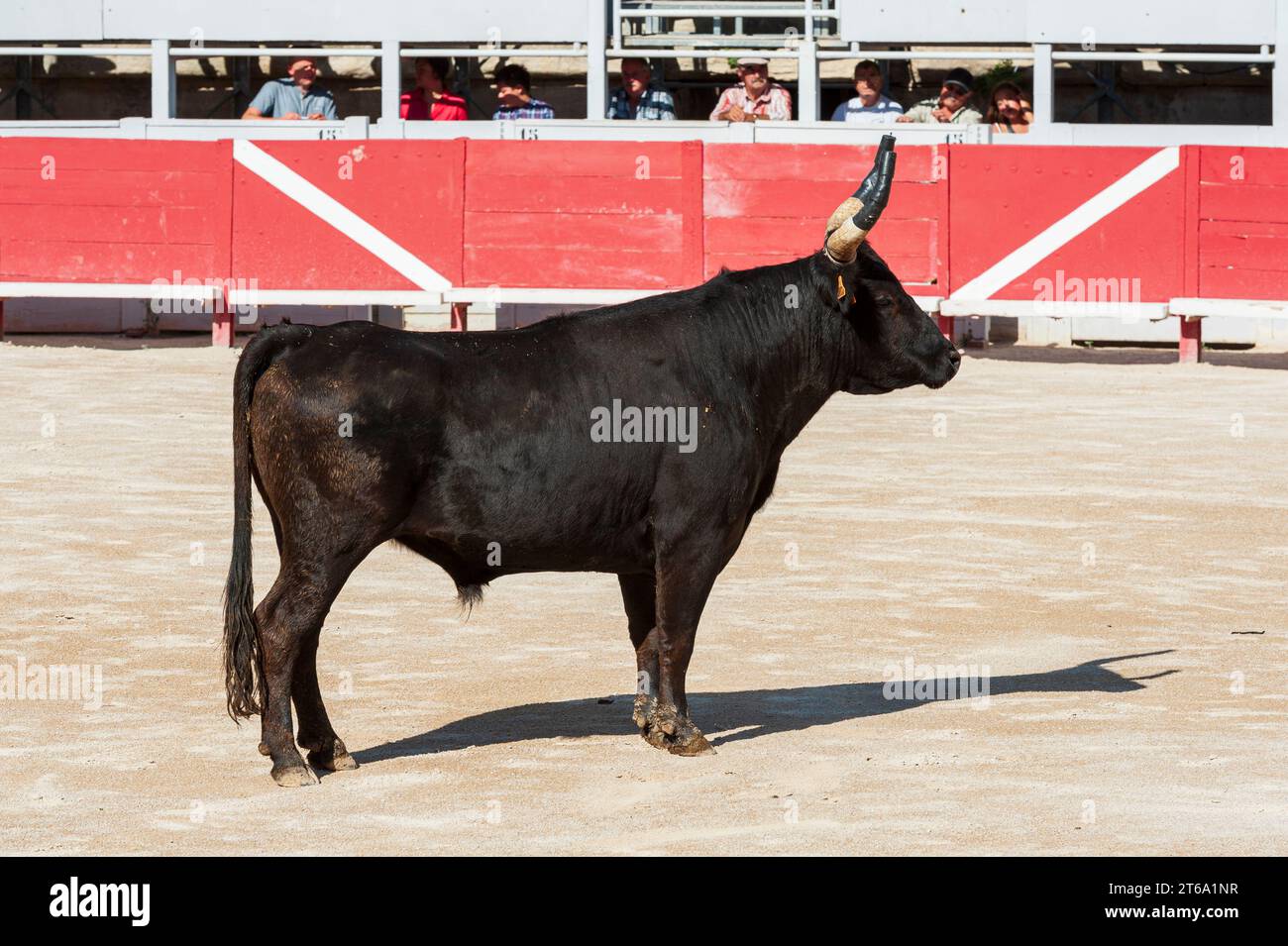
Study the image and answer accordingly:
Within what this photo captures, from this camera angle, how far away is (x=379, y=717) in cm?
672

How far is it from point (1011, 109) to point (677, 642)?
12760 millimetres

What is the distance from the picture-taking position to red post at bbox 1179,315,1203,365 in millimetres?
16750

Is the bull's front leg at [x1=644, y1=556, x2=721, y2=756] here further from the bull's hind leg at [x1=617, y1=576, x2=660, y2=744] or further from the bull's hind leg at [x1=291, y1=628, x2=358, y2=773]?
the bull's hind leg at [x1=291, y1=628, x2=358, y2=773]

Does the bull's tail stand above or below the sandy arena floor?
above

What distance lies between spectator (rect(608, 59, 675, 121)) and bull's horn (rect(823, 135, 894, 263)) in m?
11.9

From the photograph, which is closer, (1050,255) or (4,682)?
(4,682)

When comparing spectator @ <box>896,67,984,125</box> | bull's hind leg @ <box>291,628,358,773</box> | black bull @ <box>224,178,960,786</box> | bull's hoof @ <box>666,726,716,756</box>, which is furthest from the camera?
spectator @ <box>896,67,984,125</box>

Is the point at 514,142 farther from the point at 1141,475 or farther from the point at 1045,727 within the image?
the point at 1045,727

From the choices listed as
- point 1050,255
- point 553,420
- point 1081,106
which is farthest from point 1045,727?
point 1081,106

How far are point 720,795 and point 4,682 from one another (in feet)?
8.55

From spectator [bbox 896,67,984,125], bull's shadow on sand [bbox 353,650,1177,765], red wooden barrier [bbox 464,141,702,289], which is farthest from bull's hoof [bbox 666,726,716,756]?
spectator [bbox 896,67,984,125]

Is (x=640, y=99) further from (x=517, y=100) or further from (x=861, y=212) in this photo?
(x=861, y=212)

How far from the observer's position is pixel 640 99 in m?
18.4

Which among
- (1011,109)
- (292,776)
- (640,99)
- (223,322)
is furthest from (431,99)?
(292,776)
